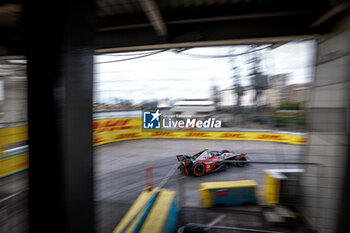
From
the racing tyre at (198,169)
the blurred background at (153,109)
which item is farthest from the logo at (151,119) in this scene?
the racing tyre at (198,169)

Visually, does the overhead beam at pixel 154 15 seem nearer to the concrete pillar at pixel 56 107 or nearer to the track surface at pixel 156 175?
the concrete pillar at pixel 56 107

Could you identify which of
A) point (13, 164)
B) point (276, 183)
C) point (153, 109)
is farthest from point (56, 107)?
point (276, 183)

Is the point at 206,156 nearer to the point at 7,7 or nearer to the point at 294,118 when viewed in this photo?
the point at 294,118

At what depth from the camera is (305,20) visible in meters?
1.16

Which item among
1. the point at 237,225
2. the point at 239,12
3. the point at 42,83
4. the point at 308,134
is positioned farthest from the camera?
the point at 237,225

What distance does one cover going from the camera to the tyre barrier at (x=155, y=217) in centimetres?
117

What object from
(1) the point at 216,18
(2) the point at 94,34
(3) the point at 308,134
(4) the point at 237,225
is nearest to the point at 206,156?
(4) the point at 237,225

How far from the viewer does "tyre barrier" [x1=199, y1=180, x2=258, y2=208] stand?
1915 millimetres

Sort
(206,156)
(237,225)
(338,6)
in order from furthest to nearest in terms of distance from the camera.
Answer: (206,156)
(237,225)
(338,6)

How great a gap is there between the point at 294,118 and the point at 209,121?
639mm

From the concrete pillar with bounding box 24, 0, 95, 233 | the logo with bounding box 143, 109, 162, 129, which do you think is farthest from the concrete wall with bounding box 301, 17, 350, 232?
the concrete pillar with bounding box 24, 0, 95, 233

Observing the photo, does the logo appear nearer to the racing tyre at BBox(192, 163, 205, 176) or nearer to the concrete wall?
the concrete wall

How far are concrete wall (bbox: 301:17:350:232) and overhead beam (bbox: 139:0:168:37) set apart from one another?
3.69 feet

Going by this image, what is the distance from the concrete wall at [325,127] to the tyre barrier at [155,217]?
1.07m
